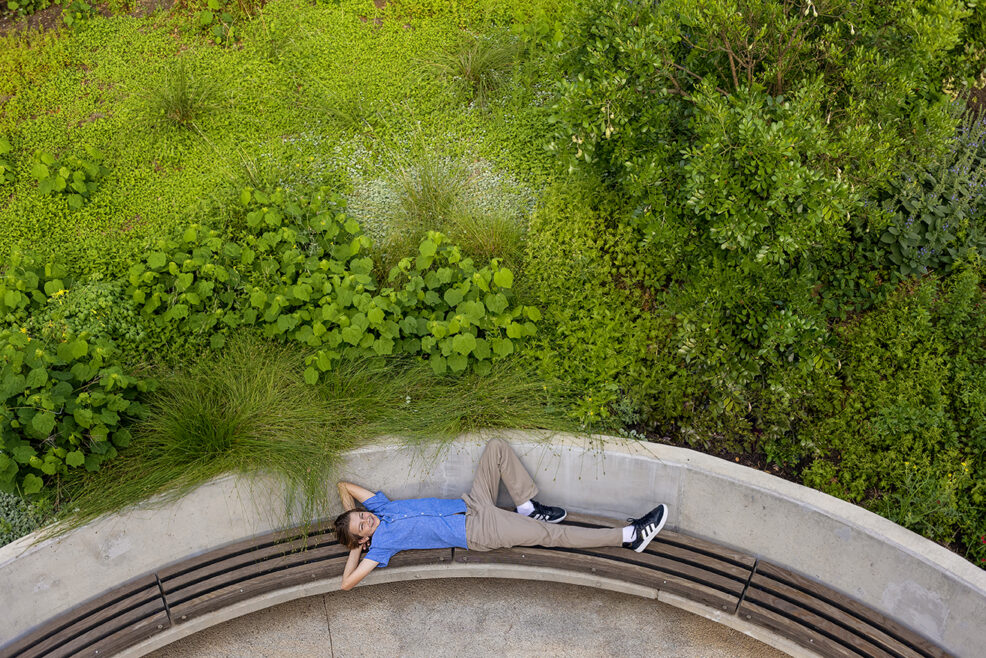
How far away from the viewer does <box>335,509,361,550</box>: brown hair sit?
438cm

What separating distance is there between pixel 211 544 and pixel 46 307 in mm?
1949

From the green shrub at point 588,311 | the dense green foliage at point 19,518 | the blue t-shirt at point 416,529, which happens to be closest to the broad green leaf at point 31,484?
the dense green foliage at point 19,518

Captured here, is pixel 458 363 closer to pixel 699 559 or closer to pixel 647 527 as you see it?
pixel 647 527

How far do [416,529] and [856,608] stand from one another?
2501mm

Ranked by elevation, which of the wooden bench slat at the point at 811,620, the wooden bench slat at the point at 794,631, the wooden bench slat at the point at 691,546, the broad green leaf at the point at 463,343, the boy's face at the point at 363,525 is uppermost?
the broad green leaf at the point at 463,343

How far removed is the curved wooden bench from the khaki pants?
10 cm

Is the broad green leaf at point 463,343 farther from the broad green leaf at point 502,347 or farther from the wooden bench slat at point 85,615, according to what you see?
the wooden bench slat at point 85,615

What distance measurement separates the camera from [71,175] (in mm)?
5758

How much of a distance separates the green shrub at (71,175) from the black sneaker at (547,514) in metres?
4.11

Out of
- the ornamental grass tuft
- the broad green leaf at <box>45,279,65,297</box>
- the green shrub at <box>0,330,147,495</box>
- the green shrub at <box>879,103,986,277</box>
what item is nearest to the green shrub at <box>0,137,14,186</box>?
the ornamental grass tuft

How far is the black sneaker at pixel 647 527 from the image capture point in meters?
4.35

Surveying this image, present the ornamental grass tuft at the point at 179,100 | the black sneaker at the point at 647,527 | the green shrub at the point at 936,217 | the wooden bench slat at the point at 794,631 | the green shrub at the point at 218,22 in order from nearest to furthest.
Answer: the wooden bench slat at the point at 794,631 < the black sneaker at the point at 647,527 < the green shrub at the point at 936,217 < the ornamental grass tuft at the point at 179,100 < the green shrub at the point at 218,22

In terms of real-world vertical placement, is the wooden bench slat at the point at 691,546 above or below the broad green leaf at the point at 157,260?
below

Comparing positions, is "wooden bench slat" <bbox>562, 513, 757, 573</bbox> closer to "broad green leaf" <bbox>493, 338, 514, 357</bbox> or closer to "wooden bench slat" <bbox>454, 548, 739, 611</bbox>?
"wooden bench slat" <bbox>454, 548, 739, 611</bbox>
